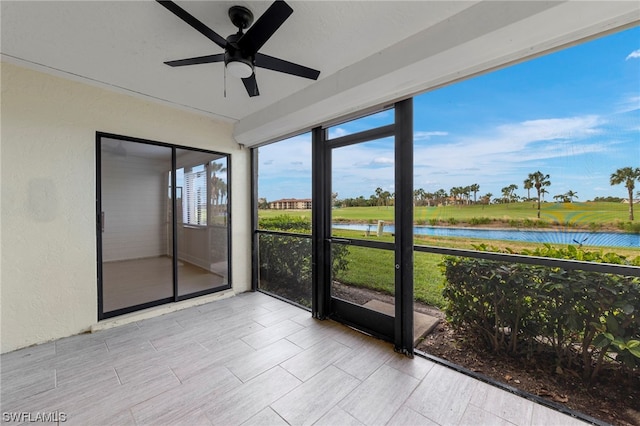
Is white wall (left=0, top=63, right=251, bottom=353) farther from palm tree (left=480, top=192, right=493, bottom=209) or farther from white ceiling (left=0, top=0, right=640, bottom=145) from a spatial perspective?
palm tree (left=480, top=192, right=493, bottom=209)

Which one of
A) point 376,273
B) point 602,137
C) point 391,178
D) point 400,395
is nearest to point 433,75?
point 391,178

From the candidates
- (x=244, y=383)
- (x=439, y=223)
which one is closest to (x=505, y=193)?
(x=439, y=223)

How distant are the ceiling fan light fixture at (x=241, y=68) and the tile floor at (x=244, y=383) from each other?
2.33 m

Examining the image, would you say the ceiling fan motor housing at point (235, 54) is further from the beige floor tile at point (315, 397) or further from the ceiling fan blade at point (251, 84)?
the beige floor tile at point (315, 397)

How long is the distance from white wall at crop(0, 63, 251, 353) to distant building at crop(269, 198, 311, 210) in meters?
1.98

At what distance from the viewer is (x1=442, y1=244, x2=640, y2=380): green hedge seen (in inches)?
62.7

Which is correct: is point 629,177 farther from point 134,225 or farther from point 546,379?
point 134,225

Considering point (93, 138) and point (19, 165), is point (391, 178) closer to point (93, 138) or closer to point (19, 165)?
point (93, 138)

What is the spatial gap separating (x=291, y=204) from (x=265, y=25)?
2274 mm

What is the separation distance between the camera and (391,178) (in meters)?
2.47

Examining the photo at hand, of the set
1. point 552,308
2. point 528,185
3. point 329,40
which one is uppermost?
point 329,40

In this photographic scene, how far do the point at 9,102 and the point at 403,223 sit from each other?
12.7 ft

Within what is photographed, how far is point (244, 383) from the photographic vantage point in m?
1.90

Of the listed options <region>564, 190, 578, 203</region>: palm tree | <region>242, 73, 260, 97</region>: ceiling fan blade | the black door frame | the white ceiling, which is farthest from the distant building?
<region>564, 190, 578, 203</region>: palm tree
